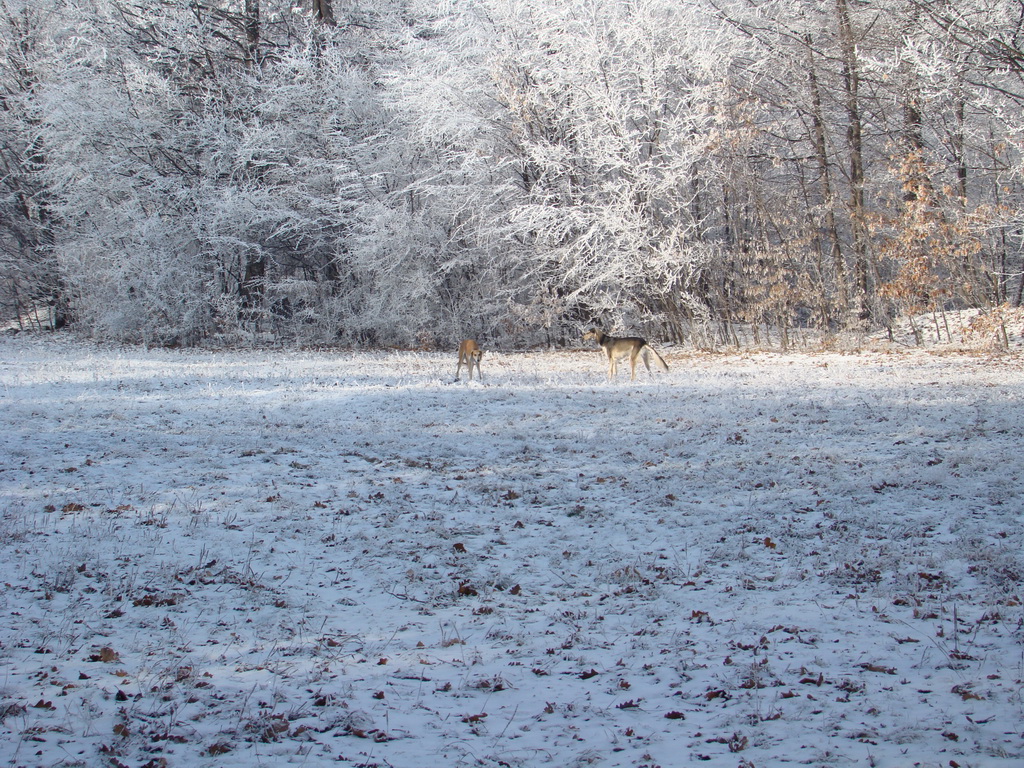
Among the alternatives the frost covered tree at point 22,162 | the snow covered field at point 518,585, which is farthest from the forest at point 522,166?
the snow covered field at point 518,585

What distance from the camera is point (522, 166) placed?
78.8 feet

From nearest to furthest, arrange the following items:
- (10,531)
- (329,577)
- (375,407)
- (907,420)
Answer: (329,577)
(10,531)
(907,420)
(375,407)

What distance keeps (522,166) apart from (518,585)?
20.0 m

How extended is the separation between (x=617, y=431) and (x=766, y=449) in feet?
6.54

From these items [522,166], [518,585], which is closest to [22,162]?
[522,166]

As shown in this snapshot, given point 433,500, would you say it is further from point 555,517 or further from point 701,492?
point 701,492

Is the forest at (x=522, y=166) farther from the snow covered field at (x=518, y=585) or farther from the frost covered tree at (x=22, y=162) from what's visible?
the snow covered field at (x=518, y=585)

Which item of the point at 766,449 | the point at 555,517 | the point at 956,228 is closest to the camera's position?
the point at 555,517

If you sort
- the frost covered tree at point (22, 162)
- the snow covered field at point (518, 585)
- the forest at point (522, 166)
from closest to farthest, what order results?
the snow covered field at point (518, 585), the forest at point (522, 166), the frost covered tree at point (22, 162)

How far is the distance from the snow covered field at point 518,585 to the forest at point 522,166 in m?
8.80

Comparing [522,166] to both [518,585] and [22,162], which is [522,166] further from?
[22,162]

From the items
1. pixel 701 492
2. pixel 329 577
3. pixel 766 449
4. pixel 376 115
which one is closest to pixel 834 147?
pixel 376 115

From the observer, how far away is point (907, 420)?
1022 centimetres

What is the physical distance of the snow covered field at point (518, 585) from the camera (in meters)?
3.68
